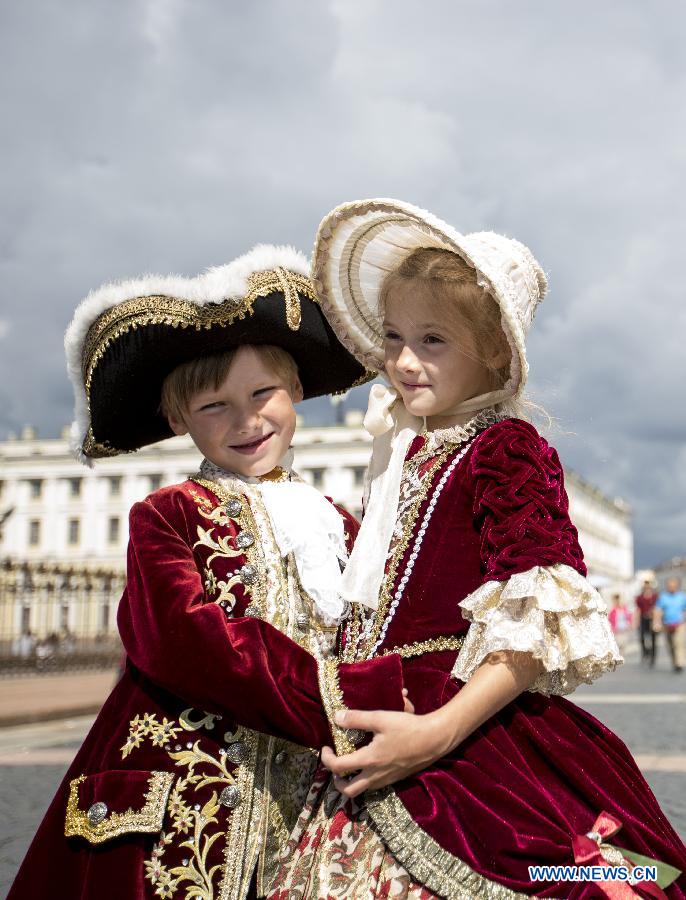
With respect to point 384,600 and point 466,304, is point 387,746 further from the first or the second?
point 466,304

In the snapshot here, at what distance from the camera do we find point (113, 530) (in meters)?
73.8

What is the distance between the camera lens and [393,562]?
1.79 m

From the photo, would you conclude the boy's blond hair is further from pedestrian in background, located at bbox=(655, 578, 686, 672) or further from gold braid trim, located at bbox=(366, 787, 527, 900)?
pedestrian in background, located at bbox=(655, 578, 686, 672)

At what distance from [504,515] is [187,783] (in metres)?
0.73

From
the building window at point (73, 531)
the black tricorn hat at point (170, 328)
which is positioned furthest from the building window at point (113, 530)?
the black tricorn hat at point (170, 328)

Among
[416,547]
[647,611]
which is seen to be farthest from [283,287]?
[647,611]

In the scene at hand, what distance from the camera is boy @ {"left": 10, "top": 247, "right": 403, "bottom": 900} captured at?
5.25 ft

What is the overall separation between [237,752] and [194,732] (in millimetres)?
85

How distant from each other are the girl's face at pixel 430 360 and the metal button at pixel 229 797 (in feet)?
2.51

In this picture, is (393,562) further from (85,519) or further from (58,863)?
(85,519)

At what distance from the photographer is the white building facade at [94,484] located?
73125mm

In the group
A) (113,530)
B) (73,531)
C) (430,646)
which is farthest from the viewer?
(73,531)

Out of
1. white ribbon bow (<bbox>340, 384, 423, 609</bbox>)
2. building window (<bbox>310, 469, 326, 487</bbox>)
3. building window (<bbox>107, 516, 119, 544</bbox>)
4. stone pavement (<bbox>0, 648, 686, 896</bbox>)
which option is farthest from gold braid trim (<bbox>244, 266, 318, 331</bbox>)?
building window (<bbox>107, 516, 119, 544</bbox>)

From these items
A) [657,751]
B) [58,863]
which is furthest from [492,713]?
[657,751]
